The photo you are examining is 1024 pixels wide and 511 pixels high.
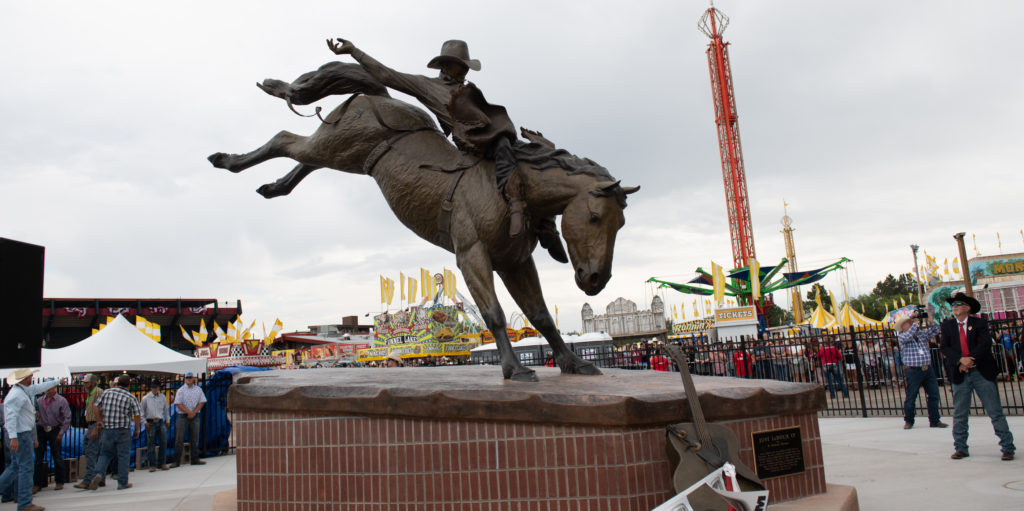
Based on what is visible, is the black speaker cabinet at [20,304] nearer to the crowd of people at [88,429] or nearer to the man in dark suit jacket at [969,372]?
the crowd of people at [88,429]

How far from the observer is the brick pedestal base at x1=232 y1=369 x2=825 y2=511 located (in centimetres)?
317

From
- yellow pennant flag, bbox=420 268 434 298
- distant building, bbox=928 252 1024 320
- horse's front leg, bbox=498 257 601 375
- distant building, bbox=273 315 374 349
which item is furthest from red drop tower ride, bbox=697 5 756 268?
horse's front leg, bbox=498 257 601 375

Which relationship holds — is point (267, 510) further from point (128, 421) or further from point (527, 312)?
point (128, 421)

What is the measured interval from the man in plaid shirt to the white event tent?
5277mm

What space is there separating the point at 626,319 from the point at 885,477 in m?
61.9

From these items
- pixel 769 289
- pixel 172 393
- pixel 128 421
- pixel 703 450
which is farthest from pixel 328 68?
pixel 769 289

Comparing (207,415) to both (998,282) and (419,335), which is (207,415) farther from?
(998,282)

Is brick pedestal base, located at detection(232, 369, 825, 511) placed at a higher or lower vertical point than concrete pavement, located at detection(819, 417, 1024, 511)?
higher

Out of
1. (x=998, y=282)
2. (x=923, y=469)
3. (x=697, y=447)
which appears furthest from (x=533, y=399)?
(x=998, y=282)

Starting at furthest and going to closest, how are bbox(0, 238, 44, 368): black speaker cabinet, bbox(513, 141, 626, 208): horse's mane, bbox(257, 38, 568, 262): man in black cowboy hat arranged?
bbox(0, 238, 44, 368): black speaker cabinet
bbox(257, 38, 568, 262): man in black cowboy hat
bbox(513, 141, 626, 208): horse's mane

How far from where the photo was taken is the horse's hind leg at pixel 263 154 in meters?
5.67

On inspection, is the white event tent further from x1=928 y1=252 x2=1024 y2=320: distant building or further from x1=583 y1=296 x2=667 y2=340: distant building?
x1=583 y1=296 x2=667 y2=340: distant building

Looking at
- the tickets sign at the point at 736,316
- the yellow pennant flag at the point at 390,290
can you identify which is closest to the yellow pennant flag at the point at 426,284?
the yellow pennant flag at the point at 390,290

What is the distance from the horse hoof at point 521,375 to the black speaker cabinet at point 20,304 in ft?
15.1
